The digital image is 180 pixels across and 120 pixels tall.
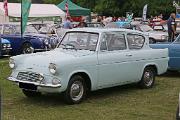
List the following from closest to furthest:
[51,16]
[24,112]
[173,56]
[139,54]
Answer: [24,112]
[139,54]
[173,56]
[51,16]

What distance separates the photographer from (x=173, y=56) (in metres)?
11.8

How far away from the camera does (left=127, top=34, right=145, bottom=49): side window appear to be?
9633 millimetres

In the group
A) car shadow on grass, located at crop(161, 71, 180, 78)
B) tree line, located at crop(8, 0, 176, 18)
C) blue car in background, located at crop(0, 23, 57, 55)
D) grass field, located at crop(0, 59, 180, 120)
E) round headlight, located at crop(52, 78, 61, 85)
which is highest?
tree line, located at crop(8, 0, 176, 18)

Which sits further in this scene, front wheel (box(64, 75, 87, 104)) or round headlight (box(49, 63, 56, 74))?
front wheel (box(64, 75, 87, 104))

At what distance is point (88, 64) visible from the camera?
8.29m

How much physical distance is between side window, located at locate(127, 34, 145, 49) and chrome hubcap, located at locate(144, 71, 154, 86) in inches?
26.7

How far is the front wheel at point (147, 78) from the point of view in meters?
9.95

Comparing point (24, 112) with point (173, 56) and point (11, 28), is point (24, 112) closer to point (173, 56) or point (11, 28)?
point (173, 56)

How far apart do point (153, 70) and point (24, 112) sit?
3.85 metres

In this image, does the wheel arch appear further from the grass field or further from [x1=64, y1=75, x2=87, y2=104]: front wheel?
the grass field

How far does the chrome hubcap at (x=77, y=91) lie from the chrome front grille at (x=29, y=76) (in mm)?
688

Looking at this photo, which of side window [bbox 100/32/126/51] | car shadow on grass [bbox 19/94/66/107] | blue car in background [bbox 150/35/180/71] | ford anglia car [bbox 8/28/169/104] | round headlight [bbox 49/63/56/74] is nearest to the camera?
round headlight [bbox 49/63/56/74]

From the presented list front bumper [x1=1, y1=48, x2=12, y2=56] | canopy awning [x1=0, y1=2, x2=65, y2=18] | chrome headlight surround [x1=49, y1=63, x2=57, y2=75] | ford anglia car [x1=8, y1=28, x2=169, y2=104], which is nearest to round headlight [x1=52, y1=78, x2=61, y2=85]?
ford anglia car [x1=8, y1=28, x2=169, y2=104]

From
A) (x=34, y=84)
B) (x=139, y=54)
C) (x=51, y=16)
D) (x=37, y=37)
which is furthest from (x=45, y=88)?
(x=51, y=16)
